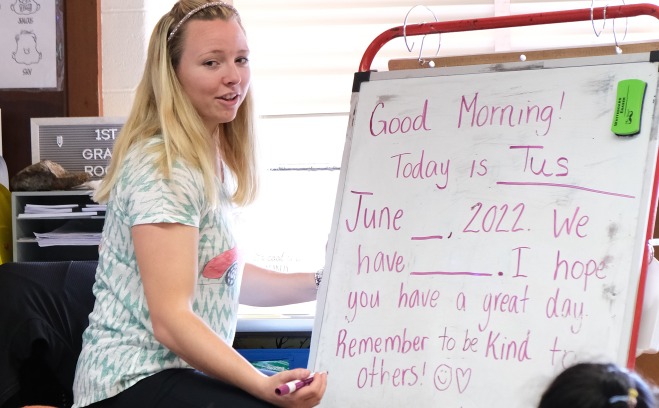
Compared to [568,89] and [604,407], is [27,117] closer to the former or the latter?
[568,89]

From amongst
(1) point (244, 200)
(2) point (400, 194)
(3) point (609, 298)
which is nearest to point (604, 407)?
(3) point (609, 298)

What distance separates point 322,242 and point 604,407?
5.84 feet

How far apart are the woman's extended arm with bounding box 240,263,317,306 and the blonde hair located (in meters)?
0.25

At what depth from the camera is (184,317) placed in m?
1.44

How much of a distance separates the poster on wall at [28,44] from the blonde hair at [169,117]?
1199 millimetres

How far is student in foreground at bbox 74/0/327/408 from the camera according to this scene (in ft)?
4.72

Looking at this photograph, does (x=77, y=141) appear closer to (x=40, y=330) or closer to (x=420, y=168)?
(x=40, y=330)

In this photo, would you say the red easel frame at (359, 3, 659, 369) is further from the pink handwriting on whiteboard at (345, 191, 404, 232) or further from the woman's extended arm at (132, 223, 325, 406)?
the woman's extended arm at (132, 223, 325, 406)

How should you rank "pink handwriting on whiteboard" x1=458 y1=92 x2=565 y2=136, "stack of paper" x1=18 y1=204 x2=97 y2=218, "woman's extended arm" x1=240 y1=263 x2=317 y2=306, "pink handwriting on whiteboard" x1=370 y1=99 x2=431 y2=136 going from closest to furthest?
"pink handwriting on whiteboard" x1=458 y1=92 x2=565 y2=136, "pink handwriting on whiteboard" x1=370 y1=99 x2=431 y2=136, "woman's extended arm" x1=240 y1=263 x2=317 y2=306, "stack of paper" x1=18 y1=204 x2=97 y2=218

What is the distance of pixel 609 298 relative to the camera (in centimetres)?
149

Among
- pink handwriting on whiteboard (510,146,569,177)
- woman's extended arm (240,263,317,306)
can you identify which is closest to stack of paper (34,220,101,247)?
woman's extended arm (240,263,317,306)

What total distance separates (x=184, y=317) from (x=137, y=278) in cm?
15

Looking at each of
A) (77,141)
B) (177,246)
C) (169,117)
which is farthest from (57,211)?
(177,246)

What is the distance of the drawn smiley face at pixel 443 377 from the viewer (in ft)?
5.30
